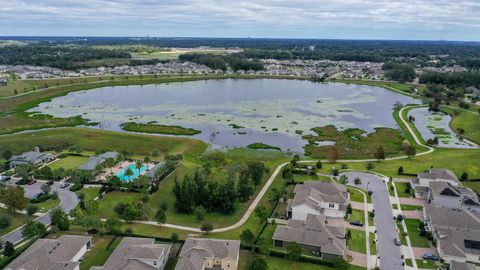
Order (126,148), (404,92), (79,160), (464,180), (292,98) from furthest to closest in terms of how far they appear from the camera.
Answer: (404,92) < (292,98) < (126,148) < (79,160) < (464,180)

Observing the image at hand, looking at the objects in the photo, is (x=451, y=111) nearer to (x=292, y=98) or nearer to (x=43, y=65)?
(x=292, y=98)

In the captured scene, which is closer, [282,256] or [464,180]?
[282,256]

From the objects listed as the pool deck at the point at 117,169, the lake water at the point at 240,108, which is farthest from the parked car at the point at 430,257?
the pool deck at the point at 117,169

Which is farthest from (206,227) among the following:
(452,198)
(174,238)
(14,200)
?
(452,198)

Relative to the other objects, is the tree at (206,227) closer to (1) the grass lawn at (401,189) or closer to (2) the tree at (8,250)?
(2) the tree at (8,250)

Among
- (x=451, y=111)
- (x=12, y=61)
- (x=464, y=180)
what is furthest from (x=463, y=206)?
(x=12, y=61)

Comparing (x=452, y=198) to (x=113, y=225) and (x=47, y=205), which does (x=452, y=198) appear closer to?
(x=113, y=225)

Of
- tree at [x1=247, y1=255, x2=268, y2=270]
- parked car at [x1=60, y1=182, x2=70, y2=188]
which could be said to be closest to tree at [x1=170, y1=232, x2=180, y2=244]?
tree at [x1=247, y1=255, x2=268, y2=270]
